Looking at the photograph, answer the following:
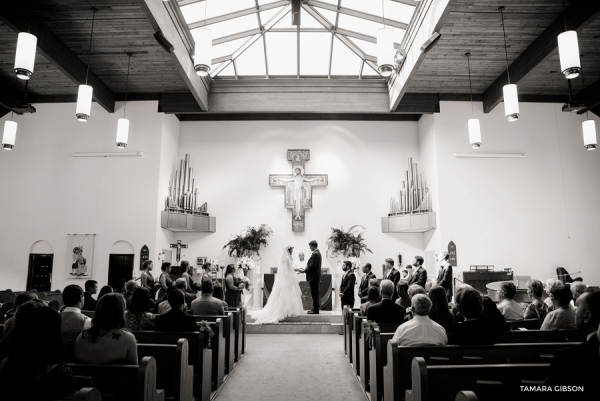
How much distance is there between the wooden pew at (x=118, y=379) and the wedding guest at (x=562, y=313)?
10.4 ft

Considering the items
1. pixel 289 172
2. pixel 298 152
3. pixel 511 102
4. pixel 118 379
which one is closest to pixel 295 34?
pixel 298 152

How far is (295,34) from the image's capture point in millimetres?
9805

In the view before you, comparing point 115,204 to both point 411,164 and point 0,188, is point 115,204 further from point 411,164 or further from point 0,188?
point 411,164

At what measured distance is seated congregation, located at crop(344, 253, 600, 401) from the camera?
1.61 metres

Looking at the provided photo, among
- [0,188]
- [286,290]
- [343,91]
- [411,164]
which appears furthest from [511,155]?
[0,188]

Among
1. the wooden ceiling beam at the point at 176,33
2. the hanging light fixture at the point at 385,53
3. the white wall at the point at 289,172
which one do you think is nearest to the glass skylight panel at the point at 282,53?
the white wall at the point at 289,172

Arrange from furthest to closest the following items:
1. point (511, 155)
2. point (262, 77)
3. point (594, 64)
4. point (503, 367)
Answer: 1. point (262, 77)
2. point (511, 155)
3. point (594, 64)
4. point (503, 367)

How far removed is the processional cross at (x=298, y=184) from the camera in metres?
11.4

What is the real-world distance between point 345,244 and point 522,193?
14.1ft

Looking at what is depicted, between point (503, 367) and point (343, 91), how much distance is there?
931 cm

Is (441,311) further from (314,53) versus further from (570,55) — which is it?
(314,53)

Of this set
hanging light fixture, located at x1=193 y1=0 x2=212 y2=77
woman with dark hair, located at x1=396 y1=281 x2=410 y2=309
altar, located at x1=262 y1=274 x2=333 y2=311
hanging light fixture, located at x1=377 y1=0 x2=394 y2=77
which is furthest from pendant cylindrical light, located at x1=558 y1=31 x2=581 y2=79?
altar, located at x1=262 y1=274 x2=333 y2=311

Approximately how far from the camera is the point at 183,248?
11195 mm

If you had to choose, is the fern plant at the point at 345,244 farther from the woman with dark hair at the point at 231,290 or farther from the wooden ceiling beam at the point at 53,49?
the wooden ceiling beam at the point at 53,49
